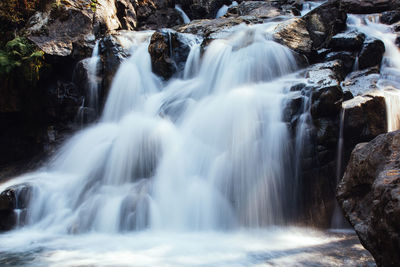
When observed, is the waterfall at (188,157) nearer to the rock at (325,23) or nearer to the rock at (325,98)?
the rock at (325,98)

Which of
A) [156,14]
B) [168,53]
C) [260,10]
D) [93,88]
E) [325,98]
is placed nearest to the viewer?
[325,98]

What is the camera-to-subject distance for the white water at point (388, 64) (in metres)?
5.39

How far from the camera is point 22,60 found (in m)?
8.05

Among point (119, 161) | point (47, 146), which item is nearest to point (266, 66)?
point (119, 161)

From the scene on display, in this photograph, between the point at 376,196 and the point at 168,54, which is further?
the point at 168,54

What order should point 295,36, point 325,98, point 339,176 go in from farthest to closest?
point 295,36
point 325,98
point 339,176

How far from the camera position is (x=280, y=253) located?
11.8ft

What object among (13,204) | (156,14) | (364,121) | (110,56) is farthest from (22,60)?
(156,14)

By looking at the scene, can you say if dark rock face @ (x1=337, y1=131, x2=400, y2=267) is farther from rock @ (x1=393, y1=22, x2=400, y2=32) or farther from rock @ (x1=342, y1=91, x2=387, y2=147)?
rock @ (x1=393, y1=22, x2=400, y2=32)

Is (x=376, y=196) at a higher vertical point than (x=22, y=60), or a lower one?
lower

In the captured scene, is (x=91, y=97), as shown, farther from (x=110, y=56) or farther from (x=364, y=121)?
(x=364, y=121)

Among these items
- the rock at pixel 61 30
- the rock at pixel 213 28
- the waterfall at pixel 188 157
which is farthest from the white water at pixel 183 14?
the waterfall at pixel 188 157

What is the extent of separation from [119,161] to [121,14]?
31.4ft

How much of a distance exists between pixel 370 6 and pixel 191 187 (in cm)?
1164
